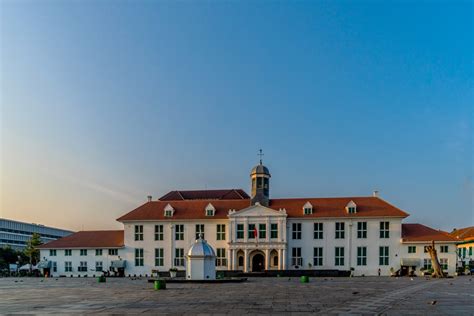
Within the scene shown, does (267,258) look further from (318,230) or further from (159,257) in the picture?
(159,257)

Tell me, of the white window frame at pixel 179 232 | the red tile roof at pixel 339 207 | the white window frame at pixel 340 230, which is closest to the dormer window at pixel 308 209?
the red tile roof at pixel 339 207

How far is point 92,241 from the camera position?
7156 cm

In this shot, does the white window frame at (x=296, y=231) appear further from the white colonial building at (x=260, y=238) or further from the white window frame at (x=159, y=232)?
the white window frame at (x=159, y=232)

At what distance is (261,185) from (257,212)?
4.32 metres

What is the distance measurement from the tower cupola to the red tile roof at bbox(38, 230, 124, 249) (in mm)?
20138

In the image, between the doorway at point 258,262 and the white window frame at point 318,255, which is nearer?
the white window frame at point 318,255

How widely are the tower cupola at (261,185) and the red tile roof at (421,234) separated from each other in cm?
1873

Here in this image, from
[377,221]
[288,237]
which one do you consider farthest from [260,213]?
[377,221]

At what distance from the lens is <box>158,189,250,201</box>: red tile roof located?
84312mm

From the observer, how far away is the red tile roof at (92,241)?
7064 cm

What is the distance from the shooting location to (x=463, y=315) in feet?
51.8

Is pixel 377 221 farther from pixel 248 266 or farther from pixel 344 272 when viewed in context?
pixel 248 266

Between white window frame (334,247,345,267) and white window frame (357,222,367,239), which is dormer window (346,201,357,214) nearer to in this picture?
white window frame (357,222,367,239)

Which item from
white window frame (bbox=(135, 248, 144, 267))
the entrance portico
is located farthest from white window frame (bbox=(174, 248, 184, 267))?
the entrance portico
